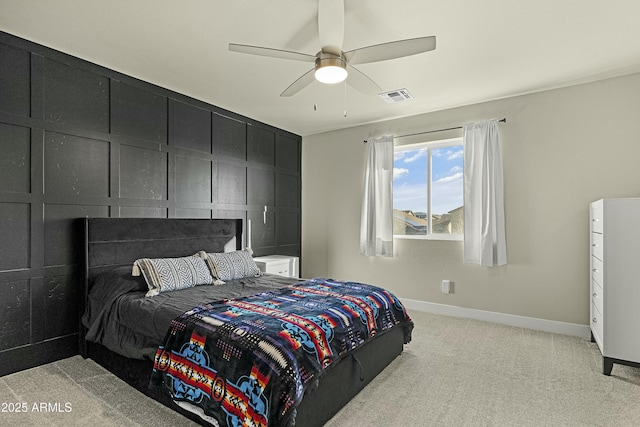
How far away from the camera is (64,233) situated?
3.02 m

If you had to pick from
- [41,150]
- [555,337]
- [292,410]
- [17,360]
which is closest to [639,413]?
[555,337]

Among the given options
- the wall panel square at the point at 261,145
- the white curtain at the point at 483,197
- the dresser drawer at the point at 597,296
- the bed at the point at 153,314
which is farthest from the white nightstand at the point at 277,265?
Result: the dresser drawer at the point at 597,296

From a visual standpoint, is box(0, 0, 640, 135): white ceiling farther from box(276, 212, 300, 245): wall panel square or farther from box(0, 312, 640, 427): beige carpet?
box(0, 312, 640, 427): beige carpet

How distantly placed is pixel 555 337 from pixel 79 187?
482cm

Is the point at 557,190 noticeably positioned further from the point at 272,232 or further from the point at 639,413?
the point at 272,232

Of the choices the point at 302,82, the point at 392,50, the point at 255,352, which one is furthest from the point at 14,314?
the point at 392,50

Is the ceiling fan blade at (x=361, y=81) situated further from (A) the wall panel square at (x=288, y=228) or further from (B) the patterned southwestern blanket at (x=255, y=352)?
(A) the wall panel square at (x=288, y=228)

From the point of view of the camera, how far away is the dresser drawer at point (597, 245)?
2.90 metres

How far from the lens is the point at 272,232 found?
5.27m

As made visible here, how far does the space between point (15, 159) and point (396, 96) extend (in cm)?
361

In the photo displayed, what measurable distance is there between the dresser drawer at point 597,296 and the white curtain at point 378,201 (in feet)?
7.17

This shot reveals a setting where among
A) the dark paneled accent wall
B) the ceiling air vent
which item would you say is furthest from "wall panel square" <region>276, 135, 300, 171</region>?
the ceiling air vent

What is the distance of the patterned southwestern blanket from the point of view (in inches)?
68.6

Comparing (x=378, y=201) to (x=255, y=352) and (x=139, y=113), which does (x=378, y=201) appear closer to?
(x=139, y=113)
